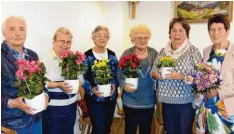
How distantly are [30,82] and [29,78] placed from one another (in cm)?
2

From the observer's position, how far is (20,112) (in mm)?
1415

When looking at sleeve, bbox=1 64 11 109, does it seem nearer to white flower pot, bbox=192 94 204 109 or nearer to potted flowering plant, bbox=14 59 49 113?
potted flowering plant, bbox=14 59 49 113

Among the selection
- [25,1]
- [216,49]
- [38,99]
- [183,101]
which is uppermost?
[25,1]

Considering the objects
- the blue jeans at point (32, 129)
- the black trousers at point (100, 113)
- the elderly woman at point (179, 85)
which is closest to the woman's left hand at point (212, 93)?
the elderly woman at point (179, 85)

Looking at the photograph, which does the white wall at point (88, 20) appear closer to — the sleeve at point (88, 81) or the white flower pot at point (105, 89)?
the sleeve at point (88, 81)

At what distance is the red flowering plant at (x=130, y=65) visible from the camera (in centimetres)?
194

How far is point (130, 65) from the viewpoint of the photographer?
1.95m

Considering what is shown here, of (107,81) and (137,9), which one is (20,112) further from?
(137,9)

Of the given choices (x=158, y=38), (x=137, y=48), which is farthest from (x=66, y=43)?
(x=158, y=38)

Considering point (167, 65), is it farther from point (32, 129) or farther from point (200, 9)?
point (200, 9)

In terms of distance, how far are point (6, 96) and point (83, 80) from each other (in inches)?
33.9

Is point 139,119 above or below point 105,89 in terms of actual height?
below

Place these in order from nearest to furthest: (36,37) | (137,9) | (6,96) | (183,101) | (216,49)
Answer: (6,96), (216,49), (183,101), (36,37), (137,9)

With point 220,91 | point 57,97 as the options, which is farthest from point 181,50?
point 57,97
